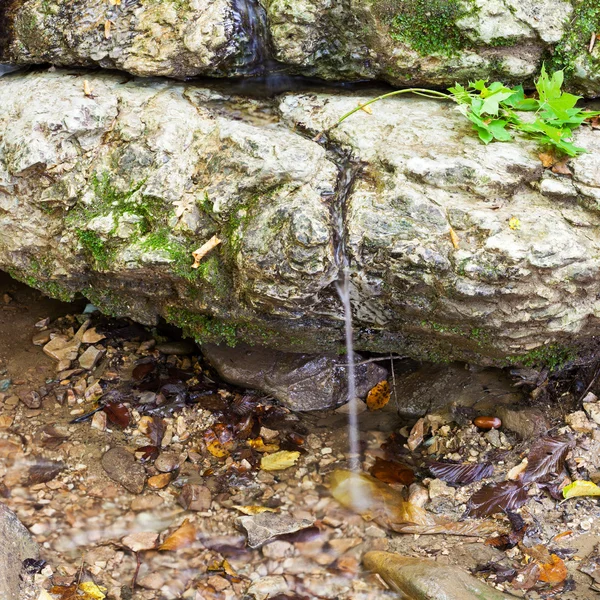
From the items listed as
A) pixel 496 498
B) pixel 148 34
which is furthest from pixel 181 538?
pixel 148 34

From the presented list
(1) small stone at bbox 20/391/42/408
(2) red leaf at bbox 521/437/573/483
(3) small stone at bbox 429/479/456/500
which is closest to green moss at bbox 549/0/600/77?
(2) red leaf at bbox 521/437/573/483

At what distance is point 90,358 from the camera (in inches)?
185

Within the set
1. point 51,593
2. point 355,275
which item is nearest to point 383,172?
point 355,275

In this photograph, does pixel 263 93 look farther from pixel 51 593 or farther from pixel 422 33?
pixel 51 593

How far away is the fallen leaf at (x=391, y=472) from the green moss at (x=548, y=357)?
38.9 inches

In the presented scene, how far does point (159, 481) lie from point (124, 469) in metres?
0.24

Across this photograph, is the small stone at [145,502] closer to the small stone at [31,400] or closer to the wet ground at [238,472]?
the wet ground at [238,472]

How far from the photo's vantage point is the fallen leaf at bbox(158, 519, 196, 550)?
11.7ft

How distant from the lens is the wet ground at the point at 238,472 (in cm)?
338

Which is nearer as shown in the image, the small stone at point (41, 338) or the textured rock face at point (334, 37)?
the textured rock face at point (334, 37)

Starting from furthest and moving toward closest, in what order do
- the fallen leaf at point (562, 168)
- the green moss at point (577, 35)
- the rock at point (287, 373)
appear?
the rock at point (287, 373)
the green moss at point (577, 35)
the fallen leaf at point (562, 168)

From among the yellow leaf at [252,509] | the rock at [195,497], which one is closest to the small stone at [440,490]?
the yellow leaf at [252,509]

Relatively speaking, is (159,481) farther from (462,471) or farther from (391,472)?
(462,471)

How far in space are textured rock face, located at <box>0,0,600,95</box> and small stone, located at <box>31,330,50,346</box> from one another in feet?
7.01
